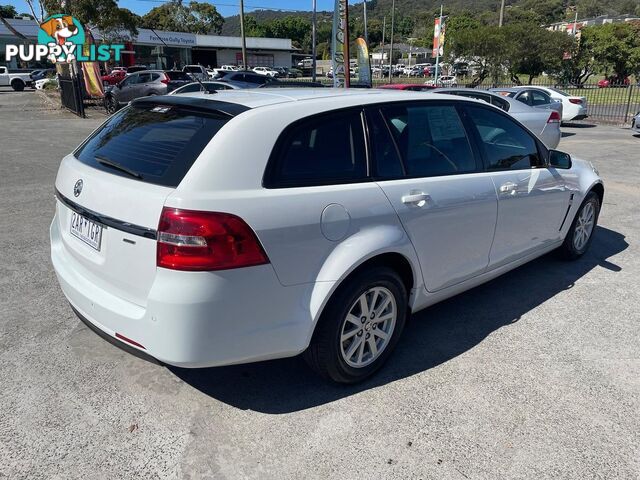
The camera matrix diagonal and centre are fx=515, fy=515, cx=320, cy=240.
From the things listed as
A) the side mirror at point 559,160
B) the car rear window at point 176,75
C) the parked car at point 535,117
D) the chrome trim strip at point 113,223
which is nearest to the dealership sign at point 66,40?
the car rear window at point 176,75

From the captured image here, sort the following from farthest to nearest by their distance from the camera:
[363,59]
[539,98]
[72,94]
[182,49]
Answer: [182,49], [363,59], [72,94], [539,98]

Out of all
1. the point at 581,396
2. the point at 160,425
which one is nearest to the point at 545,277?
the point at 581,396

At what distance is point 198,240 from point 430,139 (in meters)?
1.85

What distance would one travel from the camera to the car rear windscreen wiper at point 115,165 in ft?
8.43

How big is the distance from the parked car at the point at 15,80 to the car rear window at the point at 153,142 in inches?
1695

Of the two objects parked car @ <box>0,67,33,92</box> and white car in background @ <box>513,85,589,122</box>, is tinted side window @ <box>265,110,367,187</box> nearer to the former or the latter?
white car in background @ <box>513,85,589,122</box>

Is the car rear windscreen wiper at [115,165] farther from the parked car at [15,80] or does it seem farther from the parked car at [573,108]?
the parked car at [15,80]

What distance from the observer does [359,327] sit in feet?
A: 9.64

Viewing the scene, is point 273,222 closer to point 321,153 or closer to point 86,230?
point 321,153

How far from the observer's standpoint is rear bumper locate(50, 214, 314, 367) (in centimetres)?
231

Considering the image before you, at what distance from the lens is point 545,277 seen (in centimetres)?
472

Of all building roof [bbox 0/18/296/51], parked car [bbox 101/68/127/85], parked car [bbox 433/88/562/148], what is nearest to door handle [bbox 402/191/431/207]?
parked car [bbox 433/88/562/148]

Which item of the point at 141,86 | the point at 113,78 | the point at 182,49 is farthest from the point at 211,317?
the point at 182,49

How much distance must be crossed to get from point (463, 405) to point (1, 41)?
63409 mm
